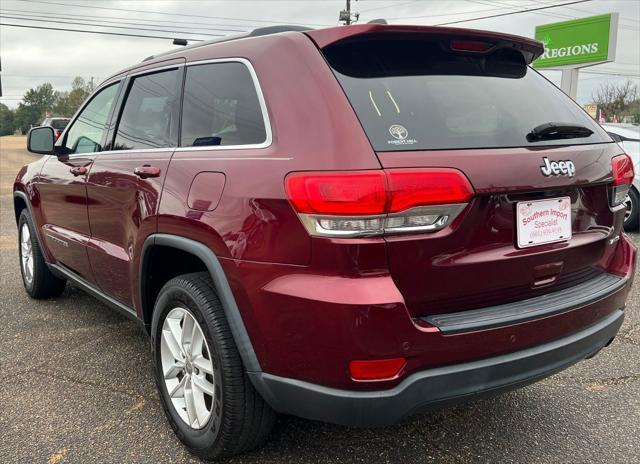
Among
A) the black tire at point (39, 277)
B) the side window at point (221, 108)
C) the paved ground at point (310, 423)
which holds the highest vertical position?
the side window at point (221, 108)

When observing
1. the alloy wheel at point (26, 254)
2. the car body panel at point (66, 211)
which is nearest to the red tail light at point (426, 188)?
the car body panel at point (66, 211)

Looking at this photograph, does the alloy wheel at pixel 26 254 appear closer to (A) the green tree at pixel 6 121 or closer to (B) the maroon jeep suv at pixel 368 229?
(B) the maroon jeep suv at pixel 368 229

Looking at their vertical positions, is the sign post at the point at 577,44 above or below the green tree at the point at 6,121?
above

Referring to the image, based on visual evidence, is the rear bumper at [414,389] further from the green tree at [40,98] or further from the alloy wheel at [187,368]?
the green tree at [40,98]

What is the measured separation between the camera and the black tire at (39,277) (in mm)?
4469

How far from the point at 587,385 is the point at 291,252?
217 centimetres

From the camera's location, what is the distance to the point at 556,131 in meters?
2.25

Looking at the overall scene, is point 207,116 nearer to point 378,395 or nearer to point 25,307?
point 378,395

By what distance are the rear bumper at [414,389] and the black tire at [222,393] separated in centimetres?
13

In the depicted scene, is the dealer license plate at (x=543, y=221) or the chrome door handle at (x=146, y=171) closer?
the dealer license plate at (x=543, y=221)

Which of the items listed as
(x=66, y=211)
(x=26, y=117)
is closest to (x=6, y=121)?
(x=26, y=117)

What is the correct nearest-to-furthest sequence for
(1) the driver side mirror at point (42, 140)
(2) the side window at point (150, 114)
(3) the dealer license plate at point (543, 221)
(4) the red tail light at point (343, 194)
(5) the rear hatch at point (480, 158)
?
(4) the red tail light at point (343, 194) → (5) the rear hatch at point (480, 158) → (3) the dealer license plate at point (543, 221) → (2) the side window at point (150, 114) → (1) the driver side mirror at point (42, 140)

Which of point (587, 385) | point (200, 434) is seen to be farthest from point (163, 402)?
point (587, 385)

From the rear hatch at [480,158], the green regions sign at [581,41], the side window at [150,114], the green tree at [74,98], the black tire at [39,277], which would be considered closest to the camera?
the rear hatch at [480,158]
